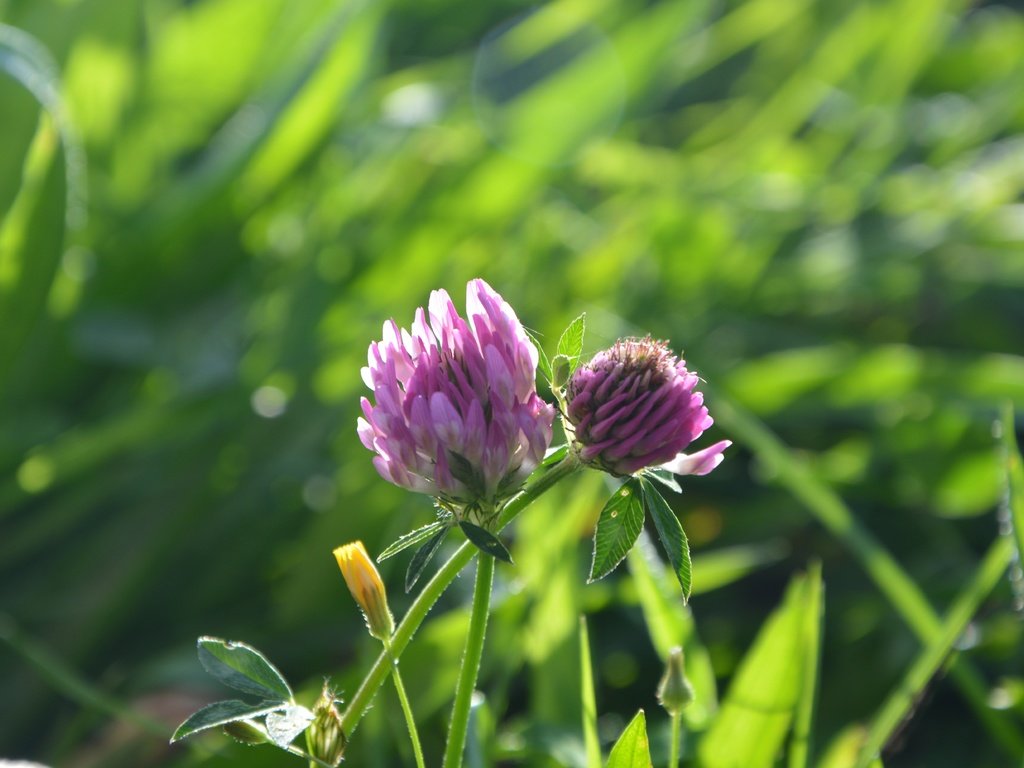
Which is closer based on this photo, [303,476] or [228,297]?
[303,476]

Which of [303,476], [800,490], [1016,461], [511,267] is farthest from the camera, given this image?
[511,267]

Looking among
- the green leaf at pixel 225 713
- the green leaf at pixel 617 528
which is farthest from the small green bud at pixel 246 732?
the green leaf at pixel 617 528

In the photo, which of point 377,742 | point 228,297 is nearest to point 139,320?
point 228,297

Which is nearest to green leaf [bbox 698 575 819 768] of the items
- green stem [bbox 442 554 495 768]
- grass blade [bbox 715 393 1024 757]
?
grass blade [bbox 715 393 1024 757]

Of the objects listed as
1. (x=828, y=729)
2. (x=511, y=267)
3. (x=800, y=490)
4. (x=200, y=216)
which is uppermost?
(x=200, y=216)

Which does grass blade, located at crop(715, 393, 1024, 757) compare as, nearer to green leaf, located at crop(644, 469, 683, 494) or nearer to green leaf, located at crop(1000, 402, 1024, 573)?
green leaf, located at crop(1000, 402, 1024, 573)

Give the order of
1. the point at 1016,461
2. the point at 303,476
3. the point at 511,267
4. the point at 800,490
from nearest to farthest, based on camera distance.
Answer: the point at 1016,461 → the point at 800,490 → the point at 303,476 → the point at 511,267

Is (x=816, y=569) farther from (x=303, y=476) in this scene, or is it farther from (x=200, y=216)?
(x=200, y=216)

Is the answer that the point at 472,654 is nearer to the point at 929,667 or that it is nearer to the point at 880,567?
the point at 929,667
